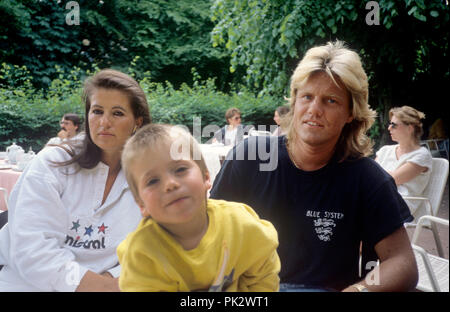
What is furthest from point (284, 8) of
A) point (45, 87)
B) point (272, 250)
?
point (272, 250)

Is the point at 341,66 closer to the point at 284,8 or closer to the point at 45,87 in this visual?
the point at 284,8

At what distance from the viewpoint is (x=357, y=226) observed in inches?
40.6

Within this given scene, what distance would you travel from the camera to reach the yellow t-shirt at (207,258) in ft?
2.32

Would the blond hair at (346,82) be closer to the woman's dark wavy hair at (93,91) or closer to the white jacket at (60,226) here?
the woman's dark wavy hair at (93,91)

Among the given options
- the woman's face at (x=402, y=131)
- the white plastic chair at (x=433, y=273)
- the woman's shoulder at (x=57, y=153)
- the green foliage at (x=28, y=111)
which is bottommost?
the white plastic chair at (x=433, y=273)

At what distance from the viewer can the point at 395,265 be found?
3.26ft

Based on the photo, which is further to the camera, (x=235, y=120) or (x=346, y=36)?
(x=235, y=120)

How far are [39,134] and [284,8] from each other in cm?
195

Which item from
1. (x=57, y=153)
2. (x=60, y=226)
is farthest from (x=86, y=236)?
(x=57, y=153)

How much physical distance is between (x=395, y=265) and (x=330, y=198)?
0.24 m

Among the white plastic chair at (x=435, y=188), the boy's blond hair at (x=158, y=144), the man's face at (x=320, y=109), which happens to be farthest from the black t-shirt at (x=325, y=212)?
the white plastic chair at (x=435, y=188)

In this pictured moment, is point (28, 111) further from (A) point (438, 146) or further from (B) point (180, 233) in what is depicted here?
(A) point (438, 146)
